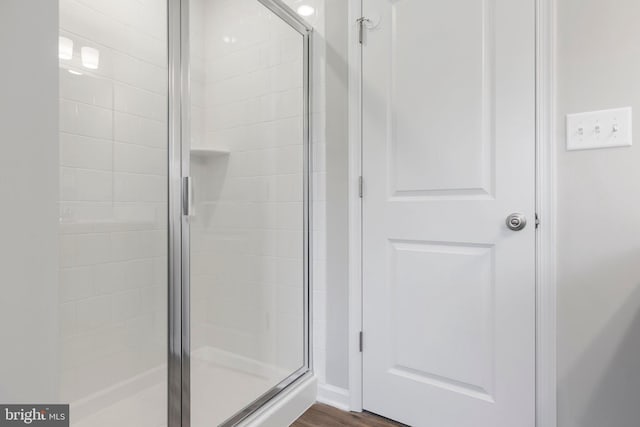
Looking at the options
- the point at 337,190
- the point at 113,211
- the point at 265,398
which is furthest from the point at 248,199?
the point at 265,398

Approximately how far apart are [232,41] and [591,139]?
1520 mm

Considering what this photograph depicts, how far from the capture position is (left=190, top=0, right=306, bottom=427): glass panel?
58.2 inches

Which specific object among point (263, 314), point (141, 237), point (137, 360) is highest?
point (141, 237)

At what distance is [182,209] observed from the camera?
122cm

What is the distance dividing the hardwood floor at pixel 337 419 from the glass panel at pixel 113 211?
2.06ft

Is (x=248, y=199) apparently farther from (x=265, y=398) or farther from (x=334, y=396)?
(x=334, y=396)

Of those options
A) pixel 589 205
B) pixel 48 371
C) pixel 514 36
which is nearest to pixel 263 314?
pixel 48 371

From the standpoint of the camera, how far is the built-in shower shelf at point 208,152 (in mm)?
1350

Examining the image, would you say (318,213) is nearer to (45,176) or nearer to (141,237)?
(141,237)

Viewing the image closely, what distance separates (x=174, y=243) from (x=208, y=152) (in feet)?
1.49

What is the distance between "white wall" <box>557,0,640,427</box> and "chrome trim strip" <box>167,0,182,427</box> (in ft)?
4.41

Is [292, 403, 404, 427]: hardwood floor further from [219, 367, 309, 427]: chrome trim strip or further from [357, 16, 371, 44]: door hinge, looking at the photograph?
[357, 16, 371, 44]: door hinge

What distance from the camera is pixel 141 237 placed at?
1409 millimetres

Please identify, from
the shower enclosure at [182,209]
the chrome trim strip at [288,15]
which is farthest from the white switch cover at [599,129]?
the chrome trim strip at [288,15]
